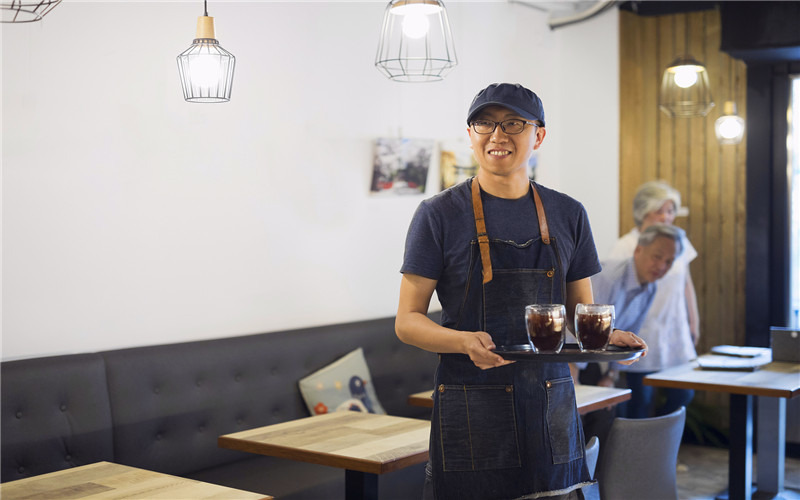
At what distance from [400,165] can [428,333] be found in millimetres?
3482

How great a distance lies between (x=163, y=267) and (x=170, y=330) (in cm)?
32

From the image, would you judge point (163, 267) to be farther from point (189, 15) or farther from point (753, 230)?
point (753, 230)

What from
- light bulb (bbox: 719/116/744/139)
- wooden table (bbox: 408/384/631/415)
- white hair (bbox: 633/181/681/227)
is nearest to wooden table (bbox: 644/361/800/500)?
wooden table (bbox: 408/384/631/415)

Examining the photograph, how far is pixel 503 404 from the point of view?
2.38 metres

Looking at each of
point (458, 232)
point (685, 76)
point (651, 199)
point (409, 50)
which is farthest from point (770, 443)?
point (458, 232)

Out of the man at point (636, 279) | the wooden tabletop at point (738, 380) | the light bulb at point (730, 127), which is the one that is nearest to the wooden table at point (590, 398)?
the wooden tabletop at point (738, 380)

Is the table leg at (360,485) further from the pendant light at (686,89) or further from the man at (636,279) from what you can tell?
the pendant light at (686,89)

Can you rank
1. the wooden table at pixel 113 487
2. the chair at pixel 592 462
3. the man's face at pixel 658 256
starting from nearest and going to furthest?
1. the wooden table at pixel 113 487
2. the chair at pixel 592 462
3. the man's face at pixel 658 256

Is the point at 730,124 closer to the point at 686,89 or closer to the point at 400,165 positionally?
the point at 686,89

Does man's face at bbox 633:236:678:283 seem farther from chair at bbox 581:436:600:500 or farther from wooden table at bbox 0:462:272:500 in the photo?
wooden table at bbox 0:462:272:500

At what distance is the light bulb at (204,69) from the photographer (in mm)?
3404

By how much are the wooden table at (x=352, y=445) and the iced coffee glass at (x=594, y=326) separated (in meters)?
0.95

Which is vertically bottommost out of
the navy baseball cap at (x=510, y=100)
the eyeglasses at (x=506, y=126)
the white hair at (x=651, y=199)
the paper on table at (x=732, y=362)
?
the paper on table at (x=732, y=362)

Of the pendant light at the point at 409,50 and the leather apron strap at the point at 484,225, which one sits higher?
the pendant light at the point at 409,50
